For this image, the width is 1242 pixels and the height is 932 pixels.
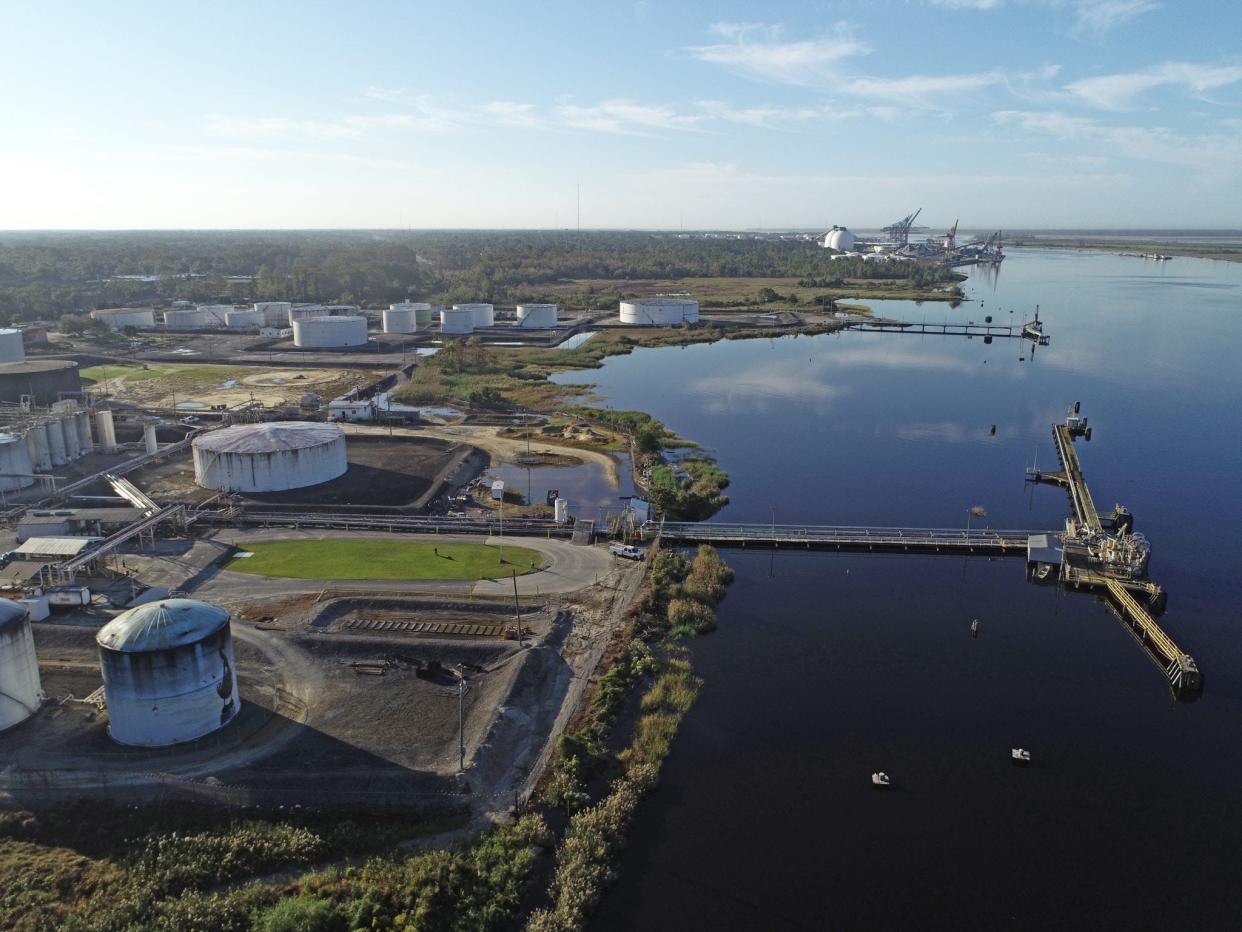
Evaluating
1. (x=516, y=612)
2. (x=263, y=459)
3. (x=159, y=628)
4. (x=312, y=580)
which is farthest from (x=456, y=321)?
(x=159, y=628)

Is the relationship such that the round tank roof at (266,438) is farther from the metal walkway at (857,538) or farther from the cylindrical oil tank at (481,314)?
the cylindrical oil tank at (481,314)

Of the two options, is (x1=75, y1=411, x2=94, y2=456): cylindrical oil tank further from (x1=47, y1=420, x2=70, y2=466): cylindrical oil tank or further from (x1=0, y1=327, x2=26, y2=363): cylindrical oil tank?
(x1=0, y1=327, x2=26, y2=363): cylindrical oil tank

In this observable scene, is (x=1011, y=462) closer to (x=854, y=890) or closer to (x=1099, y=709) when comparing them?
(x=1099, y=709)

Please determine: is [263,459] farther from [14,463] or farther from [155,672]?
[155,672]

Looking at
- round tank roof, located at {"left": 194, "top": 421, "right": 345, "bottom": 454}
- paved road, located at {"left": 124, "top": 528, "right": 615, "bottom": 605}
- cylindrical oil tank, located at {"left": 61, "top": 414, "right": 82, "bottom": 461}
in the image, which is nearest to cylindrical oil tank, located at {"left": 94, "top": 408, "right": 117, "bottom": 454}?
cylindrical oil tank, located at {"left": 61, "top": 414, "right": 82, "bottom": 461}

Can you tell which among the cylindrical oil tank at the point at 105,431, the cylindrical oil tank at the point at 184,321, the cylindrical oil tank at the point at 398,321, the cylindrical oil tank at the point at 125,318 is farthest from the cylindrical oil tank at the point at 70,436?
the cylindrical oil tank at the point at 184,321

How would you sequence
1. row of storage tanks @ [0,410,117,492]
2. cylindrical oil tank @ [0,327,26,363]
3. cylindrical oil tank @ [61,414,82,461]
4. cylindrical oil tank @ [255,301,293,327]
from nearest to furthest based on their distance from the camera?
row of storage tanks @ [0,410,117,492]
cylindrical oil tank @ [61,414,82,461]
cylindrical oil tank @ [0,327,26,363]
cylindrical oil tank @ [255,301,293,327]
